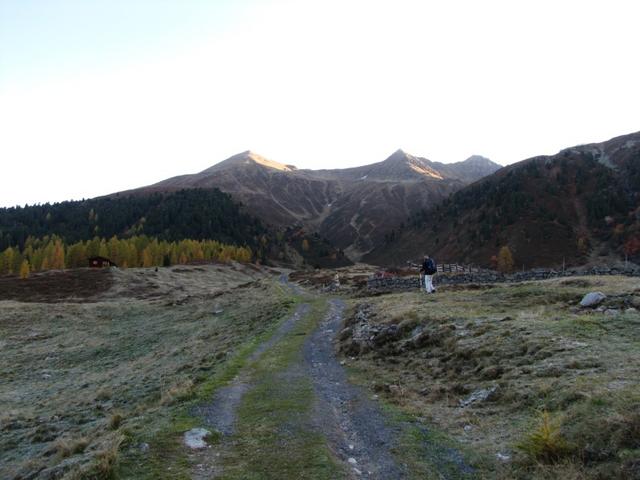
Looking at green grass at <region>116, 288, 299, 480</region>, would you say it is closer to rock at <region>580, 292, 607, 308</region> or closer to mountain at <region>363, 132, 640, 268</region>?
rock at <region>580, 292, 607, 308</region>

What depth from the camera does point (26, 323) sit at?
59281 mm

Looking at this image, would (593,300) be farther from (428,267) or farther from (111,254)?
(111,254)

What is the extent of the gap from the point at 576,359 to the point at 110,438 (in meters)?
14.2

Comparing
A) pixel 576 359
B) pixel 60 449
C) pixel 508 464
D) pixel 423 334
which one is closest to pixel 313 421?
pixel 508 464

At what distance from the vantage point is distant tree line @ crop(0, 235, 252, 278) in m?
134

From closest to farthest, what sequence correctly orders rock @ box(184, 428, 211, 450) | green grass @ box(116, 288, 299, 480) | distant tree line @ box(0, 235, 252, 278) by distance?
green grass @ box(116, 288, 299, 480) → rock @ box(184, 428, 211, 450) → distant tree line @ box(0, 235, 252, 278)

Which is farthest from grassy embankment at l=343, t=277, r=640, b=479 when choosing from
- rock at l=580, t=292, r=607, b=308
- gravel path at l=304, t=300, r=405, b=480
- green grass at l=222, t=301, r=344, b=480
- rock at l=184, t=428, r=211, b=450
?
rock at l=184, t=428, r=211, b=450

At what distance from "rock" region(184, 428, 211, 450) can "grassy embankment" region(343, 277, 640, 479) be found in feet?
17.5

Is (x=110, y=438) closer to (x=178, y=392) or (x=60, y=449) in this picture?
(x=60, y=449)

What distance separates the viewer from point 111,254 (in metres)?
145

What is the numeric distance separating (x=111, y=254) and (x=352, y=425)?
5866 inches

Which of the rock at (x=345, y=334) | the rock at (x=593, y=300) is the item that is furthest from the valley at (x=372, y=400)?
the rock at (x=593, y=300)

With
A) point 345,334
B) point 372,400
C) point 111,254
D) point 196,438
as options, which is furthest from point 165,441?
point 111,254

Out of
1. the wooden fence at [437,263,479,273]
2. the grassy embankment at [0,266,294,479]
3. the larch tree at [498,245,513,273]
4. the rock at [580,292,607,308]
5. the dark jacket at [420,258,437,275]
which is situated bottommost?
the larch tree at [498,245,513,273]
